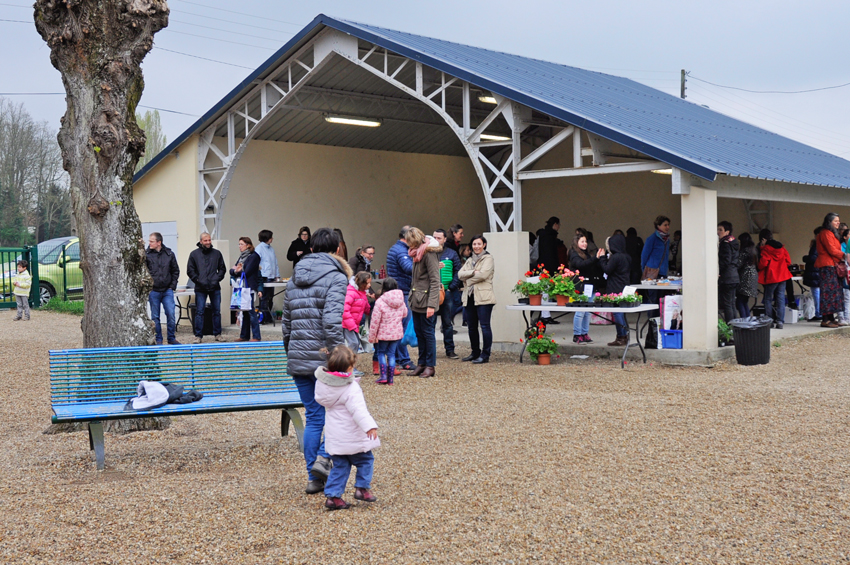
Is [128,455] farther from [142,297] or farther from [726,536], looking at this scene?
[726,536]

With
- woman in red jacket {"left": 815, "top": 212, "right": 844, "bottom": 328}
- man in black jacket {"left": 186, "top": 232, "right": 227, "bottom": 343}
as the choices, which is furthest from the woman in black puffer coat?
woman in red jacket {"left": 815, "top": 212, "right": 844, "bottom": 328}

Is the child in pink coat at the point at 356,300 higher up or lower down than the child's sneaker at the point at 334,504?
higher up

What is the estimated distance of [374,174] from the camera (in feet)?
63.9

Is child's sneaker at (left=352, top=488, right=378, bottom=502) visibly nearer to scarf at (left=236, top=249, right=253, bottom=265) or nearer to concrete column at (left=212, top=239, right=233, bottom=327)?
scarf at (left=236, top=249, right=253, bottom=265)

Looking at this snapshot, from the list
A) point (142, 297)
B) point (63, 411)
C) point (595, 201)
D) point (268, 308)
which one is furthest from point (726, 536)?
point (595, 201)

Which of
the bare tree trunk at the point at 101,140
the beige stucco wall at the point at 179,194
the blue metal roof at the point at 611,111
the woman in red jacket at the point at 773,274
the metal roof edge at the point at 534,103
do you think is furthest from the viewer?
the beige stucco wall at the point at 179,194

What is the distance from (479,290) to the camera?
10.2 metres

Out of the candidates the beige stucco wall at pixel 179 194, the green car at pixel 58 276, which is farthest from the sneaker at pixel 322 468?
the green car at pixel 58 276

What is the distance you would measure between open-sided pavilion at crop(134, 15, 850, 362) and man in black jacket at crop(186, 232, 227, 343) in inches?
102

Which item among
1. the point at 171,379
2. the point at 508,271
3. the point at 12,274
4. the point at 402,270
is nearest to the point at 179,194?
the point at 12,274

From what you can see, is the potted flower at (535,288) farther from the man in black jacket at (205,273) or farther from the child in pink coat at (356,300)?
the man in black jacket at (205,273)

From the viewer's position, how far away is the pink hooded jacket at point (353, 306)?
8469 millimetres

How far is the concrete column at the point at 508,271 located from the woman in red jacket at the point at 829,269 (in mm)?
5215

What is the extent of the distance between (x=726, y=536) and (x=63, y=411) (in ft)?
13.5
